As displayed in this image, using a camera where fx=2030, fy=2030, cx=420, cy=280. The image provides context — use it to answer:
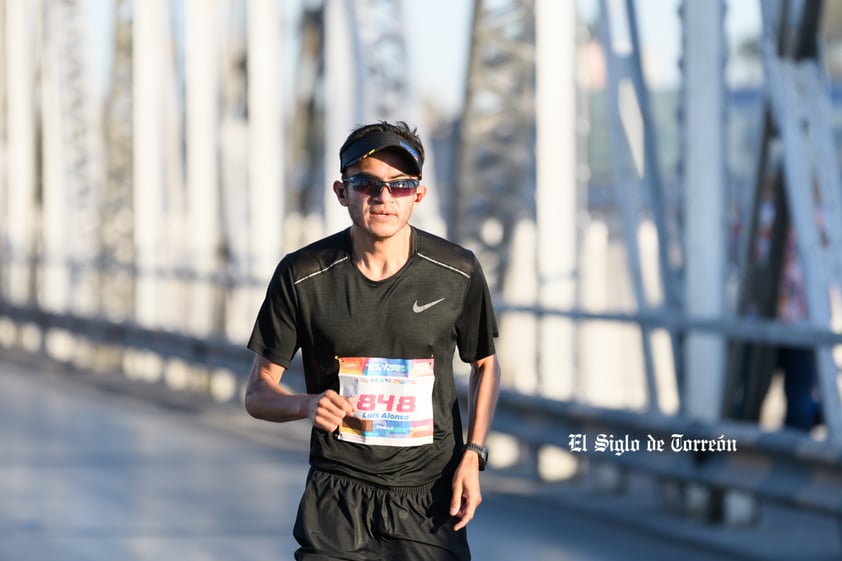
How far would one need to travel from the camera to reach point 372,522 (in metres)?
5.19

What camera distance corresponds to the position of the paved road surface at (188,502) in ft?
30.3

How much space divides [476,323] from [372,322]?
1.03 ft

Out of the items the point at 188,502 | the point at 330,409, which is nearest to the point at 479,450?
the point at 330,409

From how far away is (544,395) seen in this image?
11.1 meters

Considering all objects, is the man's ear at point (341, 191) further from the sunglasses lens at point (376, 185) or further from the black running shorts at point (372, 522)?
the black running shorts at point (372, 522)

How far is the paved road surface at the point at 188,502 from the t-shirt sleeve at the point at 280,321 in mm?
3941

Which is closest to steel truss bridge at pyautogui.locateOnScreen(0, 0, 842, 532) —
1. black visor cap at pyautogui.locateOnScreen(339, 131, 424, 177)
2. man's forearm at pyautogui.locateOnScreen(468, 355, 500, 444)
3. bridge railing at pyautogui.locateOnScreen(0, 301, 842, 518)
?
bridge railing at pyautogui.locateOnScreen(0, 301, 842, 518)

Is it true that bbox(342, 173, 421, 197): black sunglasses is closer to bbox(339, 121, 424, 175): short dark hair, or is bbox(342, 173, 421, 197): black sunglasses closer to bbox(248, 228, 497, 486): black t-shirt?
bbox(339, 121, 424, 175): short dark hair

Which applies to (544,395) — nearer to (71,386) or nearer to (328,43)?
(328,43)

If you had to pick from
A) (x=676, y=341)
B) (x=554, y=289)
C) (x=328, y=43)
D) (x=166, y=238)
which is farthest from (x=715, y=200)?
(x=166, y=238)

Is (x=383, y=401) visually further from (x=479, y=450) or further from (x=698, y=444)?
(x=698, y=444)

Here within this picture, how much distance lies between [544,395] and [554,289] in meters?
1.07

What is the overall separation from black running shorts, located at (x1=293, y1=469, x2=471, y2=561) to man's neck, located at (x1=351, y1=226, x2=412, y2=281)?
0.54 meters

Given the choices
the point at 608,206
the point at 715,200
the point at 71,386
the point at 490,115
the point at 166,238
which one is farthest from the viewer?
the point at 608,206
